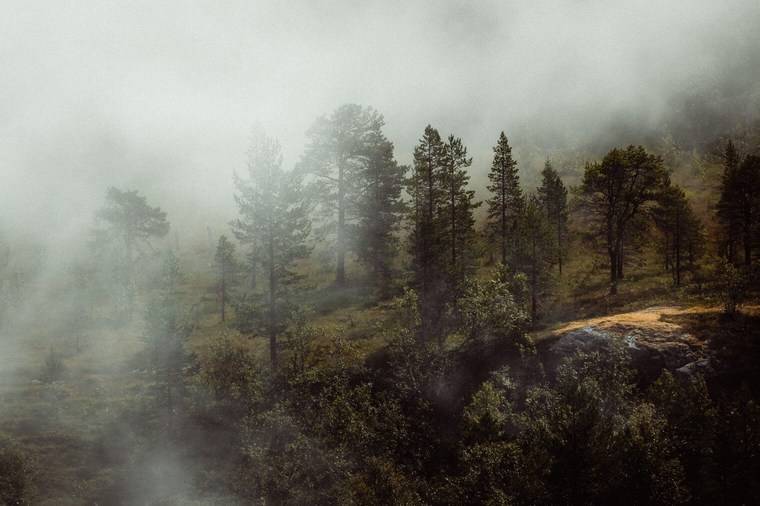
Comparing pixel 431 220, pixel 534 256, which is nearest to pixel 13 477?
pixel 431 220

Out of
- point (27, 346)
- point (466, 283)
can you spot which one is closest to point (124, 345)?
point (27, 346)

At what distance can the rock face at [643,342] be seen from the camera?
2362 cm

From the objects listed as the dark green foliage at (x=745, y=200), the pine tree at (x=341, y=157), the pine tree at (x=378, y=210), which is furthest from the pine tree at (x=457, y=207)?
the dark green foliage at (x=745, y=200)

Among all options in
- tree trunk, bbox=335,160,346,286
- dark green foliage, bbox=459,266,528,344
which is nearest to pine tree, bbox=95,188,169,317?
tree trunk, bbox=335,160,346,286

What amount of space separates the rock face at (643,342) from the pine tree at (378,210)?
19.8 meters

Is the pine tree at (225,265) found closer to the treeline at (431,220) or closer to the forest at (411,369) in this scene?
the treeline at (431,220)

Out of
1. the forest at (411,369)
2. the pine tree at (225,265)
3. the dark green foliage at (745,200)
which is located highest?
the dark green foliage at (745,200)

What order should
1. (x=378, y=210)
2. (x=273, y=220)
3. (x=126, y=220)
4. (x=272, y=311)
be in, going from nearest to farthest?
(x=272, y=311)
(x=273, y=220)
(x=378, y=210)
(x=126, y=220)

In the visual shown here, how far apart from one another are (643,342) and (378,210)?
26834mm

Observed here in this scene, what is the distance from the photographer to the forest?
19250mm

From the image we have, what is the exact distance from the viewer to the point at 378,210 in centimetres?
→ 4512

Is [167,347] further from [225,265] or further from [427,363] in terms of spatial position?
[225,265]

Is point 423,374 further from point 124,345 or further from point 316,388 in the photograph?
point 124,345

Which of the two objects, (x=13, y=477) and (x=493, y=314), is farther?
(x=493, y=314)
